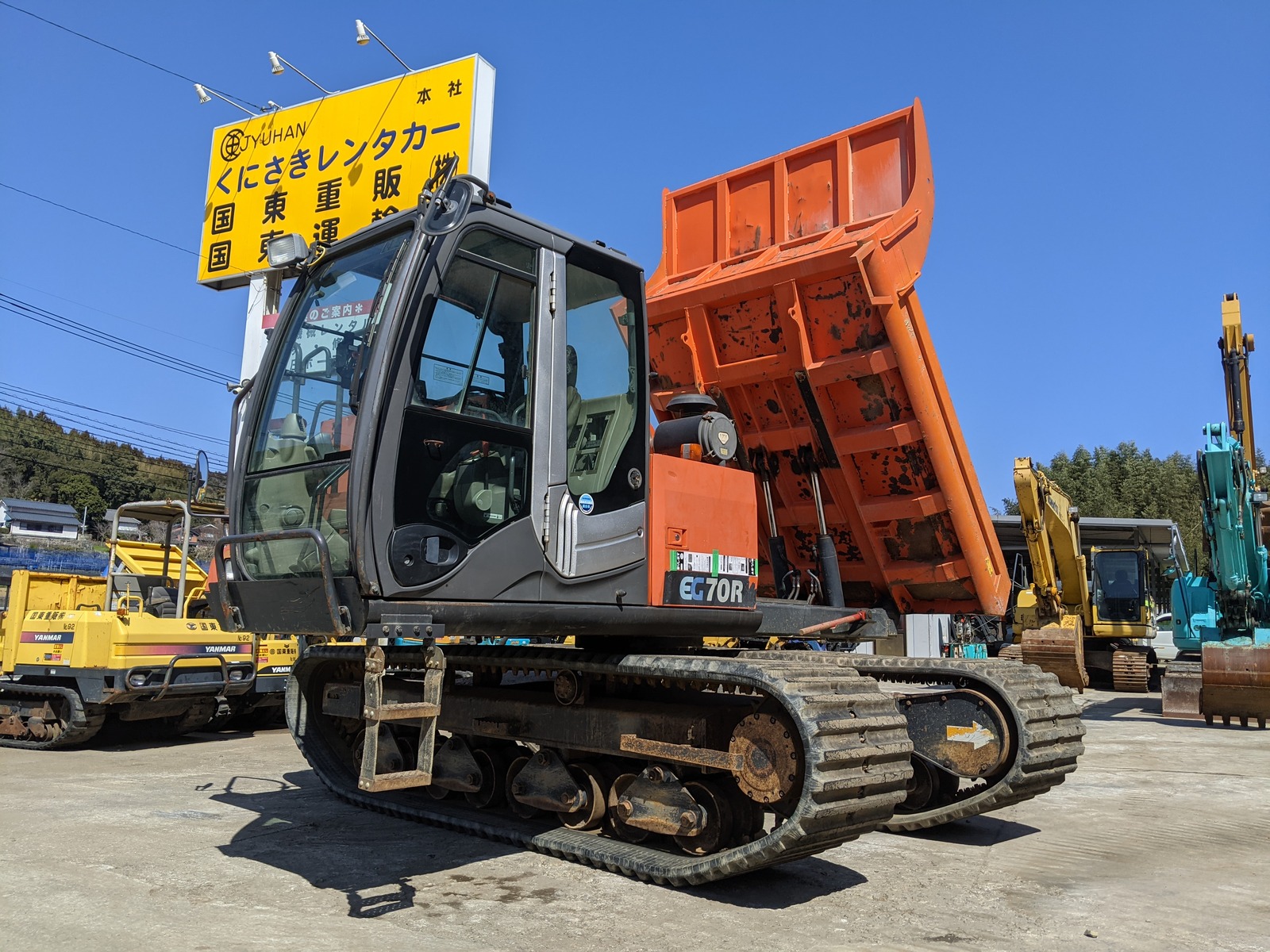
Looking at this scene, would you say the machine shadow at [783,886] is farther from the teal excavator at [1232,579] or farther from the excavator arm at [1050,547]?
the excavator arm at [1050,547]

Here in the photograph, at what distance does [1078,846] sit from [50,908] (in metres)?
5.32

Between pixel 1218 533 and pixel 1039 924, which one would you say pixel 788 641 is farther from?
pixel 1218 533

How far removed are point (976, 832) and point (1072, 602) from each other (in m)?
12.9

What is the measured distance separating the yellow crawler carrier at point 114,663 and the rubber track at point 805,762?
5.83m

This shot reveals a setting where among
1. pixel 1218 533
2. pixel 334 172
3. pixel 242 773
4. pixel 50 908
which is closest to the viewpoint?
pixel 50 908

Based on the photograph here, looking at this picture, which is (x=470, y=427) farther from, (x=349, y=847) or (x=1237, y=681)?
→ (x=1237, y=681)

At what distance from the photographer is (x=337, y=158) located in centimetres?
1234

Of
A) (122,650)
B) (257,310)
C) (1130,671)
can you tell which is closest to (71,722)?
(122,650)

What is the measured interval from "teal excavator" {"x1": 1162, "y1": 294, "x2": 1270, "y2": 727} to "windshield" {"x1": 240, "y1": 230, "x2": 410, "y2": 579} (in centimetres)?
1132

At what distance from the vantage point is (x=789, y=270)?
6.02 m

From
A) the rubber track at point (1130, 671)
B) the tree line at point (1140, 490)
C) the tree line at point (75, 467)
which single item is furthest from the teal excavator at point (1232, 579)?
the tree line at point (75, 467)

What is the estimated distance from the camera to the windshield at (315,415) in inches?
176

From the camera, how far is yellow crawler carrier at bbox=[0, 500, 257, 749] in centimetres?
987

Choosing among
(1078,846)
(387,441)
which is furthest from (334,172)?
(1078,846)
